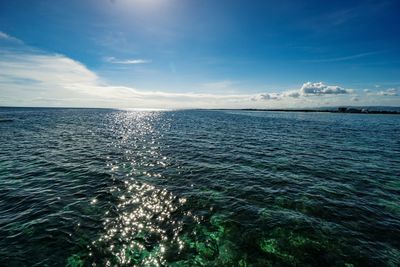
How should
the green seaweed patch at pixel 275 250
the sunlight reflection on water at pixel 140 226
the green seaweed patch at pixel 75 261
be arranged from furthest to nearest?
the sunlight reflection on water at pixel 140 226
the green seaweed patch at pixel 275 250
the green seaweed patch at pixel 75 261

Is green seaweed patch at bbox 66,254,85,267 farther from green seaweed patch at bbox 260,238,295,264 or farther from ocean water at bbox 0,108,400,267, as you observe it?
green seaweed patch at bbox 260,238,295,264

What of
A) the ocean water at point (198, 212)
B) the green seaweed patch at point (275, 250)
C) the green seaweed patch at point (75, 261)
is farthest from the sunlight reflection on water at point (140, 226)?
the green seaweed patch at point (275, 250)

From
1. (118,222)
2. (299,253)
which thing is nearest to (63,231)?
(118,222)

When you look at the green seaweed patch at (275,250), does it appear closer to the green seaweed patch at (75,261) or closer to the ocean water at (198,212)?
the ocean water at (198,212)

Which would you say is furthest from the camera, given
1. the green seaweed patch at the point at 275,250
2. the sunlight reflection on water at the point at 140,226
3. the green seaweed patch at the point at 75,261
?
the sunlight reflection on water at the point at 140,226

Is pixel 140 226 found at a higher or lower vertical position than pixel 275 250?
higher

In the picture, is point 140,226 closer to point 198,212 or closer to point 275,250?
point 198,212

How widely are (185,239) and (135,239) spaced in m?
2.52

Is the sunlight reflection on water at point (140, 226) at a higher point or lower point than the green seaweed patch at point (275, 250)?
higher

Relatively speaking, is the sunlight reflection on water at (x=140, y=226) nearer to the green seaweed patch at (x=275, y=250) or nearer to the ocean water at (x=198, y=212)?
the ocean water at (x=198, y=212)

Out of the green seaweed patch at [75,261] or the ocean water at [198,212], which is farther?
the ocean water at [198,212]

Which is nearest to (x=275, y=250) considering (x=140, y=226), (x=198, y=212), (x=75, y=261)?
(x=198, y=212)

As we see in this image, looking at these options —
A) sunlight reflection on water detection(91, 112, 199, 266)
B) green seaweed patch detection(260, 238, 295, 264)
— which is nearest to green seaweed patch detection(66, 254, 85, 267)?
sunlight reflection on water detection(91, 112, 199, 266)

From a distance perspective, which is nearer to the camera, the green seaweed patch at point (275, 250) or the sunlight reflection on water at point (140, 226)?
the green seaweed patch at point (275, 250)
